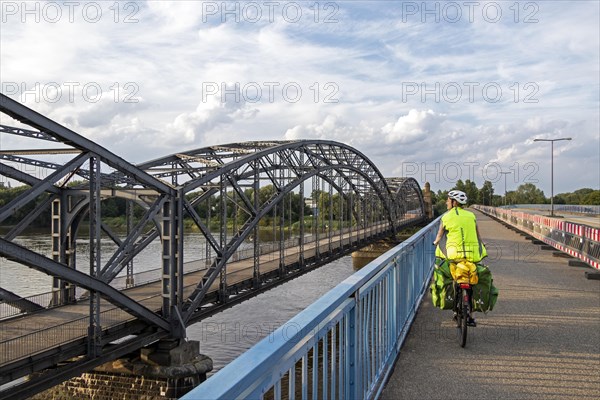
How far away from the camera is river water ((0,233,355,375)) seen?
1875 centimetres

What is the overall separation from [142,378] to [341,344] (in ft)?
39.9

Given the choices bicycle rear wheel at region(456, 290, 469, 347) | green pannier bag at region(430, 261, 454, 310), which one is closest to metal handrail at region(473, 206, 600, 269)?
green pannier bag at region(430, 261, 454, 310)

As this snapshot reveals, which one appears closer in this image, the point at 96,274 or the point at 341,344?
the point at 341,344

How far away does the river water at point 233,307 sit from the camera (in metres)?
18.8

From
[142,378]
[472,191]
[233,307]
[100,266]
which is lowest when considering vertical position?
[233,307]

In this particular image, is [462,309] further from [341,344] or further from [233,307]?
[233,307]

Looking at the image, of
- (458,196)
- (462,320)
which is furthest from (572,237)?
(462,320)

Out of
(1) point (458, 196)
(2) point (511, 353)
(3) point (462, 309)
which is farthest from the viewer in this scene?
(1) point (458, 196)

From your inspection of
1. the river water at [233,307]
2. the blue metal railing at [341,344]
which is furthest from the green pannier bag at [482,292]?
the river water at [233,307]

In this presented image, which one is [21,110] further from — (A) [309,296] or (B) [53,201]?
(A) [309,296]

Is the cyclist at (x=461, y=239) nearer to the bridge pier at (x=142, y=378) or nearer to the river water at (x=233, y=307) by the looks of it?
the river water at (x=233, y=307)

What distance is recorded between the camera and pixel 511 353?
4812 millimetres

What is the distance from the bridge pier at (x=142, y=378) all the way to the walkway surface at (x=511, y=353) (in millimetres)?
8628

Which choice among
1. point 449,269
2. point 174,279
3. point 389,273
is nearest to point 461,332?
point 449,269
